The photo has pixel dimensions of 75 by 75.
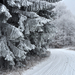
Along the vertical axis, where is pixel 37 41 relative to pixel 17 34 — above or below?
below

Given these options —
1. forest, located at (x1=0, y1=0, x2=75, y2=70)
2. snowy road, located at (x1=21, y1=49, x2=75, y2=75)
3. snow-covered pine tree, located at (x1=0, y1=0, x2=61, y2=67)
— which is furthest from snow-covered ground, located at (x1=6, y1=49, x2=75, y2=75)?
snow-covered pine tree, located at (x1=0, y1=0, x2=61, y2=67)

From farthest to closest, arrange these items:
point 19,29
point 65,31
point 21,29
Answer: point 65,31, point 21,29, point 19,29

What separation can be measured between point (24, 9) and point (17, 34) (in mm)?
2416

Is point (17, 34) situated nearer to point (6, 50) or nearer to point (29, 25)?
point (6, 50)

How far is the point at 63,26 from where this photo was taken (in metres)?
24.2

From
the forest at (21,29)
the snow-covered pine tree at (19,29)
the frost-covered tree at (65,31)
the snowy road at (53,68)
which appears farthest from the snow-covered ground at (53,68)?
the frost-covered tree at (65,31)

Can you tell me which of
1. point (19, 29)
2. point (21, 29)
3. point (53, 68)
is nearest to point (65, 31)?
point (53, 68)

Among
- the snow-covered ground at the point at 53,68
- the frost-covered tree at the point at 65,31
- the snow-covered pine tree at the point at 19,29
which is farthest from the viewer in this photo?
the frost-covered tree at the point at 65,31

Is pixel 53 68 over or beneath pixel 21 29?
beneath

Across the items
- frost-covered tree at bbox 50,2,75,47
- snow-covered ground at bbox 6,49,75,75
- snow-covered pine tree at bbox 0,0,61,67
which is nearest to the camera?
snow-covered pine tree at bbox 0,0,61,67

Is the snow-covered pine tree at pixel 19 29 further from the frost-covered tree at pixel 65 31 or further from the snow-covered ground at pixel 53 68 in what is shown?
the frost-covered tree at pixel 65 31

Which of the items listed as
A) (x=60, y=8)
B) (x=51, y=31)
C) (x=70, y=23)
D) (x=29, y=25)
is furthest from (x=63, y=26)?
(x=29, y=25)

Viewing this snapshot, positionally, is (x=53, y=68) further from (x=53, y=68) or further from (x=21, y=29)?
(x=21, y=29)

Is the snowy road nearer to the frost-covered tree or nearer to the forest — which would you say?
the forest
